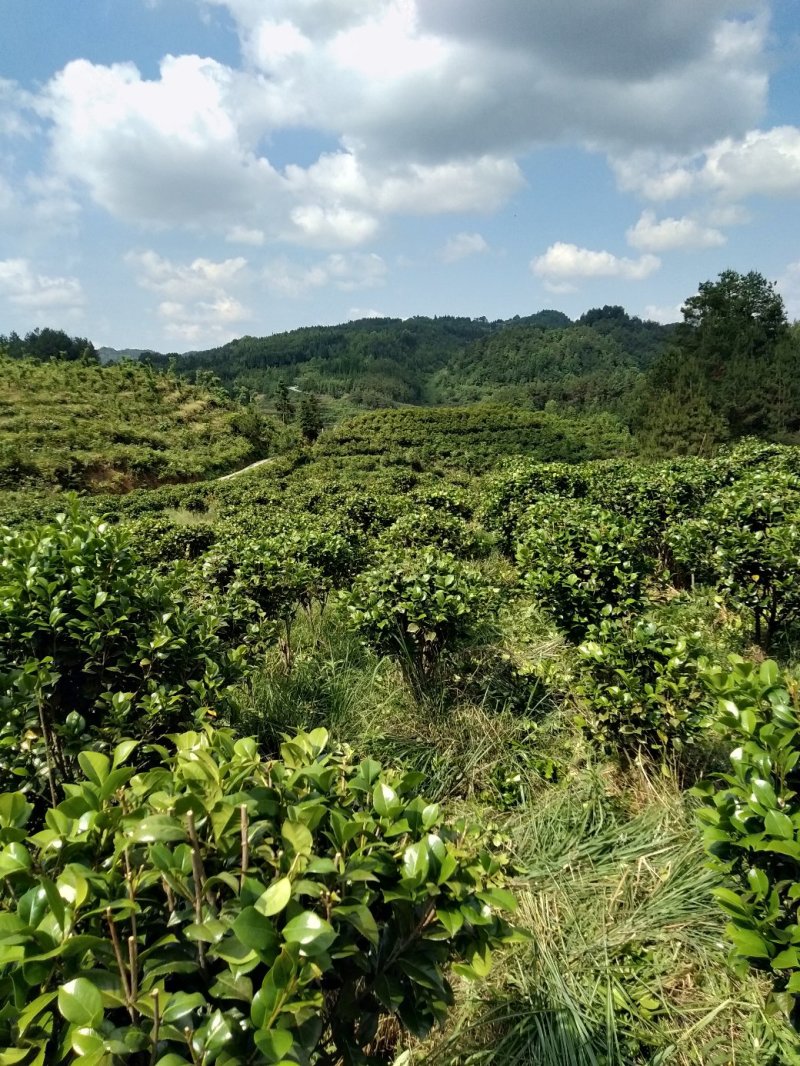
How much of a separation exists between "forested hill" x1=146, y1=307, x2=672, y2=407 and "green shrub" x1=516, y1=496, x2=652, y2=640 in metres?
99.6

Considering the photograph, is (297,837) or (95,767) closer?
(297,837)

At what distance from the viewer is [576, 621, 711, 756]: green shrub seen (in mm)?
3256

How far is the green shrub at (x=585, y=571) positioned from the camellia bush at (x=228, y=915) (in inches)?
135

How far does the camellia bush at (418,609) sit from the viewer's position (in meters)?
4.23

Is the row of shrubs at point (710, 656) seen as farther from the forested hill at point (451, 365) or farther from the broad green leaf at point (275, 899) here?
the forested hill at point (451, 365)

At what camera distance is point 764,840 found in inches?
70.2

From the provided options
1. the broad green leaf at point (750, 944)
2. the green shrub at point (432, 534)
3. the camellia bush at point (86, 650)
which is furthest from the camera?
the green shrub at point (432, 534)

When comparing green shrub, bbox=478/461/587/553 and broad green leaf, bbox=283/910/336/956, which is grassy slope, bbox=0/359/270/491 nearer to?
green shrub, bbox=478/461/587/553

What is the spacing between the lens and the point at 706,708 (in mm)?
3213

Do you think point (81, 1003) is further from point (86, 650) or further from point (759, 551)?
point (759, 551)

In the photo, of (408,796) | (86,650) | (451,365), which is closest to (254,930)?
(408,796)

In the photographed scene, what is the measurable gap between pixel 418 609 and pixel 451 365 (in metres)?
177

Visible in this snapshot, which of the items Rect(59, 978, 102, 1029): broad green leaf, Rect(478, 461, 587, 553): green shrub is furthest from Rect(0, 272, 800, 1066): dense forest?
Rect(478, 461, 587, 553): green shrub

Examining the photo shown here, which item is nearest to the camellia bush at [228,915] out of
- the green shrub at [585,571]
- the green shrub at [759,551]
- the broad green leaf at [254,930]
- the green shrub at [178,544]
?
the broad green leaf at [254,930]
